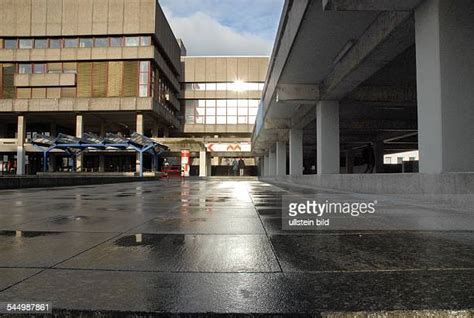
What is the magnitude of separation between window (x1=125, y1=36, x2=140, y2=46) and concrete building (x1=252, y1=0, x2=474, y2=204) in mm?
41295

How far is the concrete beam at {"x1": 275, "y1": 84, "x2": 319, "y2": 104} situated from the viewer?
17.5 meters

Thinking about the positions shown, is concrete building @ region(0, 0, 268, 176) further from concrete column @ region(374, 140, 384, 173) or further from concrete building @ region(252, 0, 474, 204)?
concrete building @ region(252, 0, 474, 204)

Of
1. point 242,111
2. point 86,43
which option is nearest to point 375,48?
point 86,43

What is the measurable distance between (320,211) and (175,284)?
202 inches

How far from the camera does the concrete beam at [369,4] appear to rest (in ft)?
25.2

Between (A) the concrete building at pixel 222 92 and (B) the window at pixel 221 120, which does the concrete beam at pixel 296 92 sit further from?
(B) the window at pixel 221 120

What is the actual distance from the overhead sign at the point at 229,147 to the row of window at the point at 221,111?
13638 mm

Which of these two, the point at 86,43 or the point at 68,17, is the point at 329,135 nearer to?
the point at 86,43

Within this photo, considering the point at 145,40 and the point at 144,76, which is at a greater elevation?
the point at 145,40

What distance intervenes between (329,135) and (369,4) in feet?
34.7

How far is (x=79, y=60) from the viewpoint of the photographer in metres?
57.3

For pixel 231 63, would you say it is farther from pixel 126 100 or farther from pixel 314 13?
pixel 314 13

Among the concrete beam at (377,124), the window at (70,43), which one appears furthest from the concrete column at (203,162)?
the concrete beam at (377,124)

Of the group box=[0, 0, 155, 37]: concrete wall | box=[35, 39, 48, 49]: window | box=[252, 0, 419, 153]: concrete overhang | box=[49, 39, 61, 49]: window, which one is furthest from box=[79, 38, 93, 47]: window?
box=[252, 0, 419, 153]: concrete overhang
